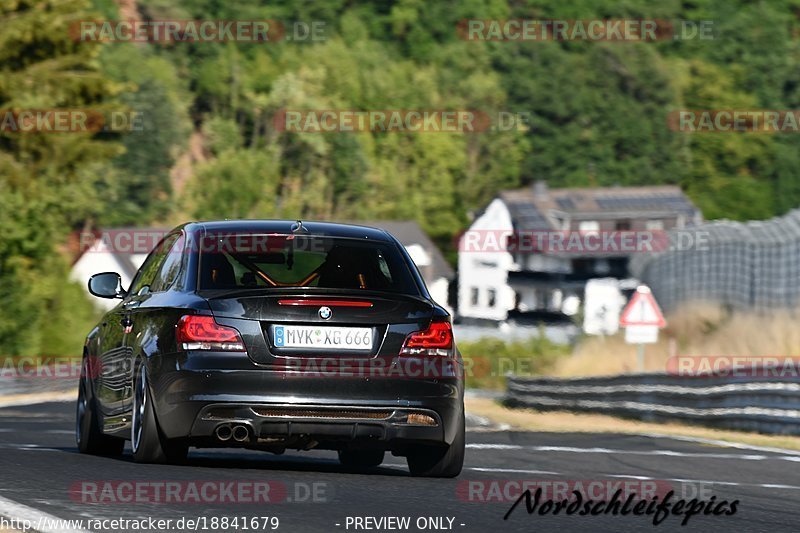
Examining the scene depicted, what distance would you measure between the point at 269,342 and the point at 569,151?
453ft

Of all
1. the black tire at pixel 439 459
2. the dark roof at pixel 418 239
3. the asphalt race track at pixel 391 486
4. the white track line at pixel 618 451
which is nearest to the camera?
the asphalt race track at pixel 391 486

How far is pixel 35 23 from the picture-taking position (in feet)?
205

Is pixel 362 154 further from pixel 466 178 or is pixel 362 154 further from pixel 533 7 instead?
pixel 533 7

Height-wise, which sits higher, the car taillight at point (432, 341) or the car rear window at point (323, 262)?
the car rear window at point (323, 262)

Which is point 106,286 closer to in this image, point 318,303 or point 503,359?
point 318,303

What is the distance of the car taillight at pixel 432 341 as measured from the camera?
991cm

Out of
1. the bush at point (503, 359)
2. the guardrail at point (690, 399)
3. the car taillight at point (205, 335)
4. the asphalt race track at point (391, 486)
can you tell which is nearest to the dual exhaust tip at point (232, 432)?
the asphalt race track at point (391, 486)

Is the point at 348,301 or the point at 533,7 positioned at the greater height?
the point at 533,7

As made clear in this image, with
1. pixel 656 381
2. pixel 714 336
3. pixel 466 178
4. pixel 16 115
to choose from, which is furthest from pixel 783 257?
pixel 466 178

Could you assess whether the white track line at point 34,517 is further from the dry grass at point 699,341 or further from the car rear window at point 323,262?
the dry grass at point 699,341

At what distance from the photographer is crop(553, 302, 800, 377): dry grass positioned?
98.8ft

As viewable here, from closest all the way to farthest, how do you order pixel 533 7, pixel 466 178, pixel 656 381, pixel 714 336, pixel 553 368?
pixel 656 381 → pixel 714 336 → pixel 553 368 → pixel 466 178 → pixel 533 7

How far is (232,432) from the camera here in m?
9.77

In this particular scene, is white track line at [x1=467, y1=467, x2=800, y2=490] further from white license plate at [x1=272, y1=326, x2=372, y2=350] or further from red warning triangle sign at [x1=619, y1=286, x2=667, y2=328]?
red warning triangle sign at [x1=619, y1=286, x2=667, y2=328]
